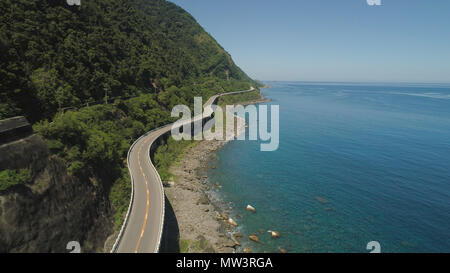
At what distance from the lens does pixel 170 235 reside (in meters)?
33.2

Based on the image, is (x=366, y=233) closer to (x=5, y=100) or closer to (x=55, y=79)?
(x=5, y=100)

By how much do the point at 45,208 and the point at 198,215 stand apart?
21.6 m

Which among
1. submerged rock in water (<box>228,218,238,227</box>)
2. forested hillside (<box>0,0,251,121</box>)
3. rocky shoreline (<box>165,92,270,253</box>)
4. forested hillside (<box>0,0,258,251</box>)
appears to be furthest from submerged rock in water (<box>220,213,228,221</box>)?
forested hillside (<box>0,0,251,121</box>)

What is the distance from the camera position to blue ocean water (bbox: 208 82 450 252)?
34.6 metres

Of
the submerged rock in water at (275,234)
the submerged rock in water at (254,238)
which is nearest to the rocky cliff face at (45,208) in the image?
the submerged rock in water at (254,238)

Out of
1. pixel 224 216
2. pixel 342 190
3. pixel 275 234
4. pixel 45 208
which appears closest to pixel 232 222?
pixel 224 216

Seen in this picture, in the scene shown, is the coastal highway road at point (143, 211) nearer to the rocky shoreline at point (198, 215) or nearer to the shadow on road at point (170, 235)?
the shadow on road at point (170, 235)

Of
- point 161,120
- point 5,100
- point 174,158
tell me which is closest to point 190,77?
point 161,120

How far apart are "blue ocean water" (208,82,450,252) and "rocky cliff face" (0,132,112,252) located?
2218cm

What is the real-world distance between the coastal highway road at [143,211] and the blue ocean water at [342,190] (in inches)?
558

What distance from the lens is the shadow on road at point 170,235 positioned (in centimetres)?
3083

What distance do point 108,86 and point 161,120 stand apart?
17.5 m

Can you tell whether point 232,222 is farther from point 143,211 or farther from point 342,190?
point 342,190

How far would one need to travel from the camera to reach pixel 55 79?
45.0 metres
